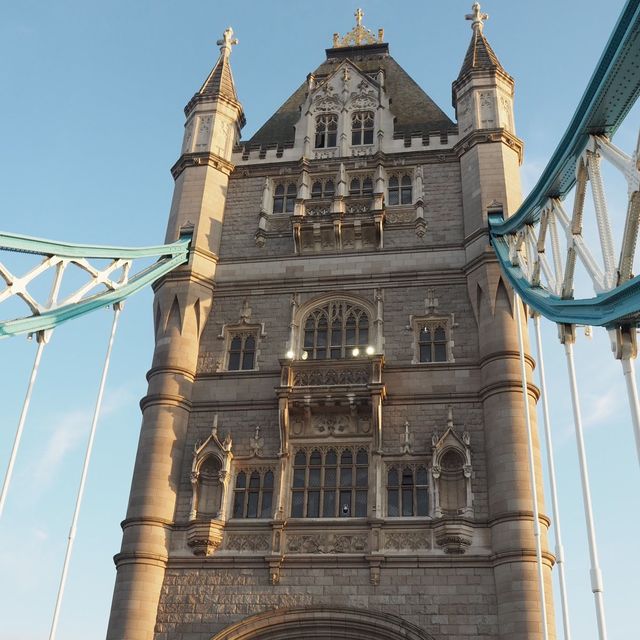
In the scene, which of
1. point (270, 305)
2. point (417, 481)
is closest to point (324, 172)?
point (270, 305)

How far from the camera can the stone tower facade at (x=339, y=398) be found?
1962 centimetres

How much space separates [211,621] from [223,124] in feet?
56.3

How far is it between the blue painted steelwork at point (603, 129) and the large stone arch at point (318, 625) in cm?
822

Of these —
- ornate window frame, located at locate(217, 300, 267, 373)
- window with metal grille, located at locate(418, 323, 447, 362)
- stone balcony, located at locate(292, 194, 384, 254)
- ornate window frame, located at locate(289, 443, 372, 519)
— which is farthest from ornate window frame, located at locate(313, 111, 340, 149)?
ornate window frame, located at locate(289, 443, 372, 519)

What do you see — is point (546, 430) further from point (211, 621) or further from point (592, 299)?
point (211, 621)

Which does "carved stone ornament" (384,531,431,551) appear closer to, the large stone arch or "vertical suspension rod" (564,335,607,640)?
the large stone arch

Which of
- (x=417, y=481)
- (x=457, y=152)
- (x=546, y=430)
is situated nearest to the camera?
(x=546, y=430)

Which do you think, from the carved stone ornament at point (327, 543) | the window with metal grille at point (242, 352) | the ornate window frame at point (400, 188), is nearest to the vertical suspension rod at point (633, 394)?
the carved stone ornament at point (327, 543)

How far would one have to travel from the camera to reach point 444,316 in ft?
77.8

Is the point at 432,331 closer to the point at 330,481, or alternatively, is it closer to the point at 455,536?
the point at 330,481

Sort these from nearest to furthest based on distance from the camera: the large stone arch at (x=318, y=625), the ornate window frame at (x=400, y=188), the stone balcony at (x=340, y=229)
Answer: the large stone arch at (x=318, y=625), the stone balcony at (x=340, y=229), the ornate window frame at (x=400, y=188)

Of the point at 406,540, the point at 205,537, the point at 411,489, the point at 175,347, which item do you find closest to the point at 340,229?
the point at 175,347

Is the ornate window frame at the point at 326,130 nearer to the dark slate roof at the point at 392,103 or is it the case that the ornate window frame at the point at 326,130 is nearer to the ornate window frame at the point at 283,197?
the dark slate roof at the point at 392,103

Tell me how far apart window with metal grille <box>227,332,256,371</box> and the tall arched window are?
1551 millimetres
